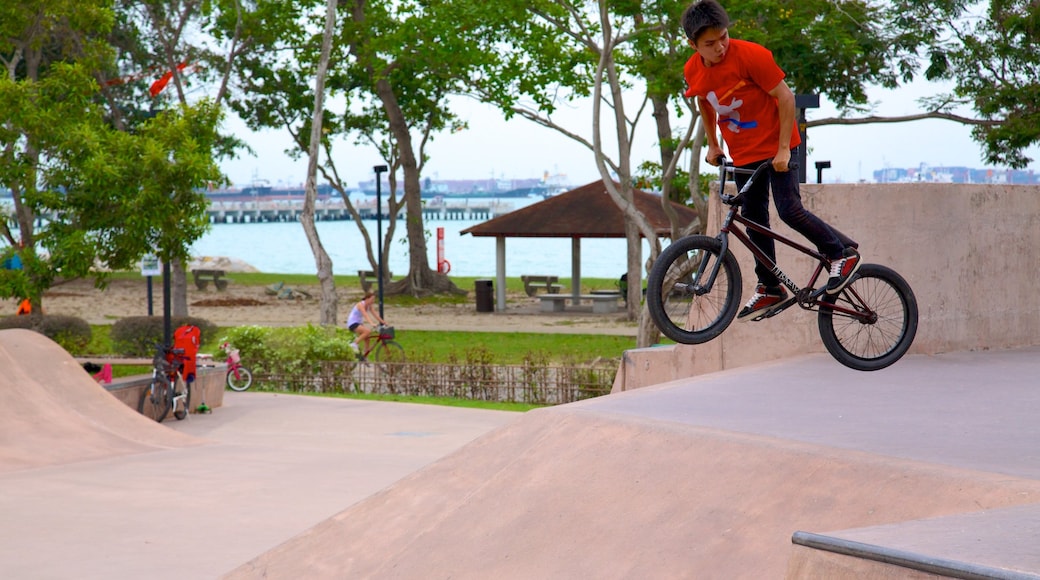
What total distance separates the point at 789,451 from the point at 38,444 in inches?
409

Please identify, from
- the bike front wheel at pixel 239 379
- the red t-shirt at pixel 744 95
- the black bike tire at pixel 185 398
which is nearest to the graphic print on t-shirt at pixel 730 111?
the red t-shirt at pixel 744 95

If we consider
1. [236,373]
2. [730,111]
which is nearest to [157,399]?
[236,373]

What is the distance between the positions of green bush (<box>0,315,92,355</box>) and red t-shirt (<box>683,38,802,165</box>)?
69.0 ft

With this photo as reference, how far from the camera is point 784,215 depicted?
17.7ft

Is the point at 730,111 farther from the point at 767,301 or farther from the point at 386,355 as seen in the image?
the point at 386,355

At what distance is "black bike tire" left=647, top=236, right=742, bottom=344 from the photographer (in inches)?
210

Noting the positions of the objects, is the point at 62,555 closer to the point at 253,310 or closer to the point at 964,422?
the point at 964,422

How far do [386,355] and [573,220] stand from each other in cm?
1584

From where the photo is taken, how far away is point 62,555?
948 centimetres

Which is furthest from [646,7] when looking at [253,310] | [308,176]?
[253,310]

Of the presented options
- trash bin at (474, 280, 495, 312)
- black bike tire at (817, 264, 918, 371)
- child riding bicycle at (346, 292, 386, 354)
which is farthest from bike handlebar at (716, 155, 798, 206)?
trash bin at (474, 280, 495, 312)

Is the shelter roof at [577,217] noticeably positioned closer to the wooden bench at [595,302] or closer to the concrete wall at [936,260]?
the wooden bench at [595,302]

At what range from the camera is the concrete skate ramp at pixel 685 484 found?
5.89 meters

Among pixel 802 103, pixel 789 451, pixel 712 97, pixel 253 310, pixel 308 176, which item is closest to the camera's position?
pixel 712 97
